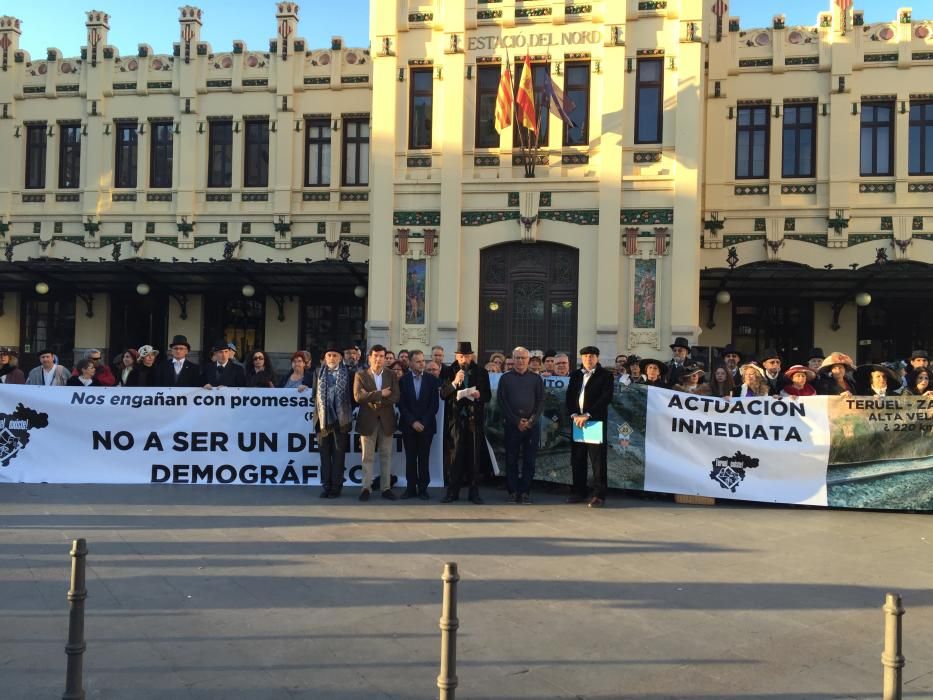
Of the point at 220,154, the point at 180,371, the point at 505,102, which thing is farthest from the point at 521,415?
the point at 220,154

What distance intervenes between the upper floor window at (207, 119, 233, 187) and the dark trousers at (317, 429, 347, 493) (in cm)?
1472

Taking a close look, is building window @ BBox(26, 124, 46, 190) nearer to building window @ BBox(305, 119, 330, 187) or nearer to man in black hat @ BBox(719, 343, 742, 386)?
building window @ BBox(305, 119, 330, 187)

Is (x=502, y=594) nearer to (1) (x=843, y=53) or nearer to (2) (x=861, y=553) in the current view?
(2) (x=861, y=553)

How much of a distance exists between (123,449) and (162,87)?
50.2 ft

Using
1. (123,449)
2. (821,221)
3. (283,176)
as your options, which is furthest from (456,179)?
(123,449)

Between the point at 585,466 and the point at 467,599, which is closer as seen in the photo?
the point at 467,599

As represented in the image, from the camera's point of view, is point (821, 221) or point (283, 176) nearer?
point (821, 221)

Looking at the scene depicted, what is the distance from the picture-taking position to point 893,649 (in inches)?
139

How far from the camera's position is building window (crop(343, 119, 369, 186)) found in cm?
2272

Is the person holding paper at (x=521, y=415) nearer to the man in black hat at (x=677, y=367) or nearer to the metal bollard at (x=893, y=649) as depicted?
the man in black hat at (x=677, y=367)

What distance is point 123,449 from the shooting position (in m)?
11.5

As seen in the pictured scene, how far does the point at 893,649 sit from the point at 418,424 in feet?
24.4

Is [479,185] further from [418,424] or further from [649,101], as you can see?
[418,424]

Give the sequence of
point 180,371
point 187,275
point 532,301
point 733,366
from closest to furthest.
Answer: point 180,371 < point 733,366 < point 532,301 < point 187,275
